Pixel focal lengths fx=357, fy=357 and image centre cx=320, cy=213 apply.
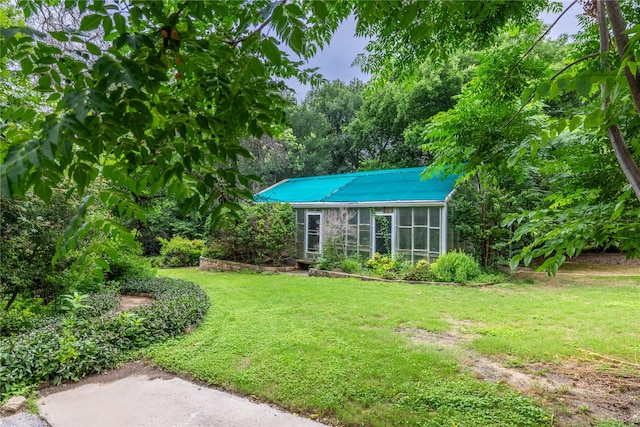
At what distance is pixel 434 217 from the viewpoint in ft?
35.2

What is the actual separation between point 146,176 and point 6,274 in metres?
5.10

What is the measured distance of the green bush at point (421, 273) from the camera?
375 inches

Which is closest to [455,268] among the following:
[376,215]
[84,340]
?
[376,215]

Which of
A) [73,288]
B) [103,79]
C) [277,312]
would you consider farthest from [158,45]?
[73,288]

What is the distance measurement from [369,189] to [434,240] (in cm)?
316

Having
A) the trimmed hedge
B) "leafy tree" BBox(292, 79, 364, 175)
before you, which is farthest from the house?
"leafy tree" BBox(292, 79, 364, 175)

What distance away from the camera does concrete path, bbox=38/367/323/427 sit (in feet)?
9.66

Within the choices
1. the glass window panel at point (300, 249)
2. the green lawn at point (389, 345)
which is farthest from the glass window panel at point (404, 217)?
the glass window panel at point (300, 249)

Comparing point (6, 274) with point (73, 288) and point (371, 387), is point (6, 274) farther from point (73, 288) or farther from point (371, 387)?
point (371, 387)

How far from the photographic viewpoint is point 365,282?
949cm

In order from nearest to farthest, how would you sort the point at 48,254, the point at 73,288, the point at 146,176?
1. the point at 146,176
2. the point at 48,254
3. the point at 73,288

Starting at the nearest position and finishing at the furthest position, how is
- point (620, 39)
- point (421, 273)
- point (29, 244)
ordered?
point (620, 39) < point (29, 244) < point (421, 273)

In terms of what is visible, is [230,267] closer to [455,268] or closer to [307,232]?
[307,232]

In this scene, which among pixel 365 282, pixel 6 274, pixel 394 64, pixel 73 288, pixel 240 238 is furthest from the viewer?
pixel 240 238
